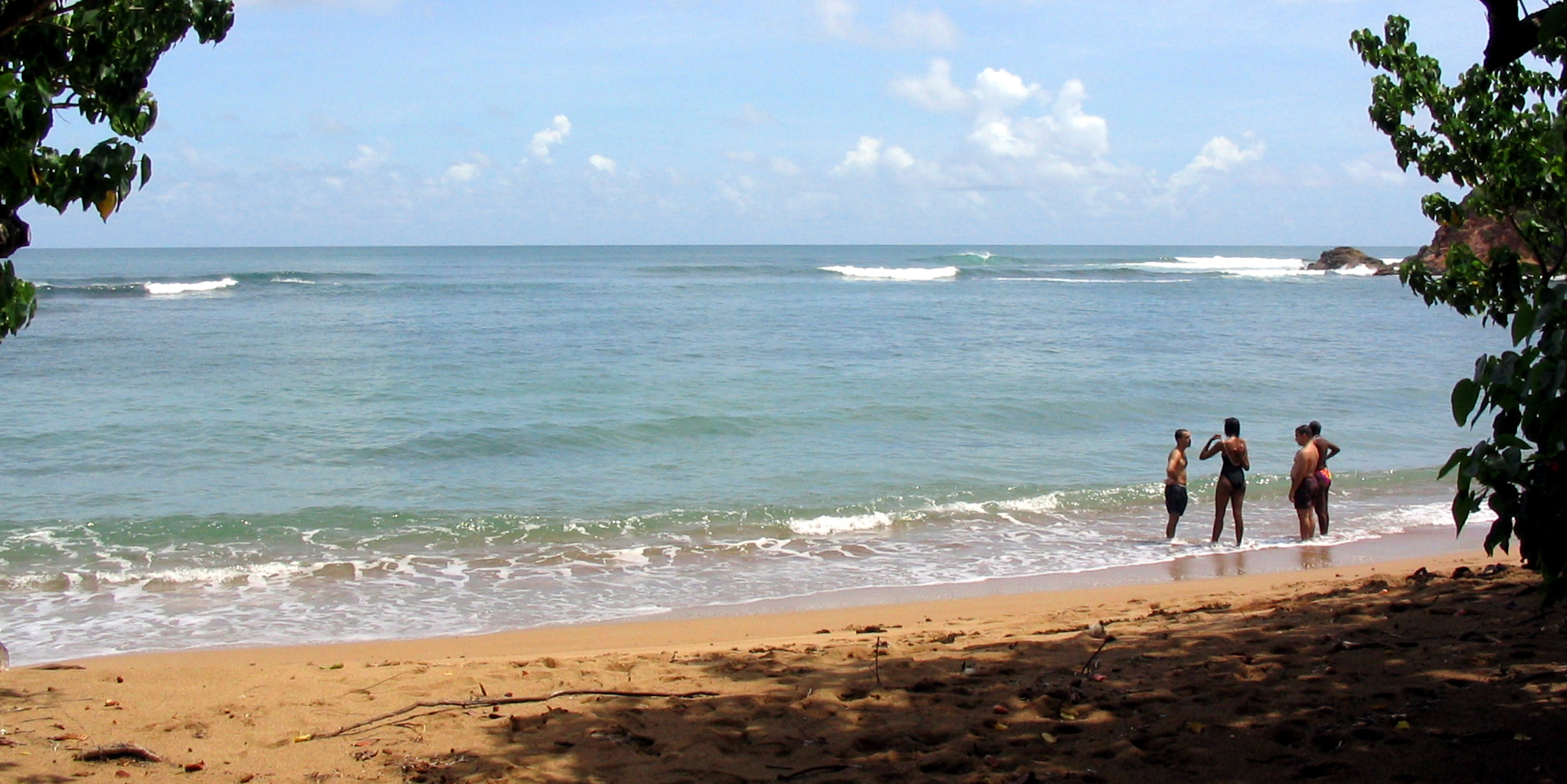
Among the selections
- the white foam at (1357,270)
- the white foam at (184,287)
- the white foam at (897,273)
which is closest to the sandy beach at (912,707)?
the white foam at (184,287)

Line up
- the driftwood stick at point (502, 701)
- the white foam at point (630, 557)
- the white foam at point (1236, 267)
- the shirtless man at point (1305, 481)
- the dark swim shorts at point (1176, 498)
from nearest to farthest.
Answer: the driftwood stick at point (502, 701), the white foam at point (630, 557), the shirtless man at point (1305, 481), the dark swim shorts at point (1176, 498), the white foam at point (1236, 267)

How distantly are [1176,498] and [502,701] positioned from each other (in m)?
7.80

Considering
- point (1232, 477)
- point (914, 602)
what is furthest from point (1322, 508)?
point (914, 602)

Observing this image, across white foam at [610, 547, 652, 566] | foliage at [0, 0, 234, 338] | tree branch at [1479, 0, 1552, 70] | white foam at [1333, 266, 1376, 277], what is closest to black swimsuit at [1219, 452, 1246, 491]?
white foam at [610, 547, 652, 566]

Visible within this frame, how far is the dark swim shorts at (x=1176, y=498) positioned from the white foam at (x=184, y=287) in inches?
1748

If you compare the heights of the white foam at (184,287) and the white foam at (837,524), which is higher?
the white foam at (184,287)

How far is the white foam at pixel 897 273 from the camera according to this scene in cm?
6462

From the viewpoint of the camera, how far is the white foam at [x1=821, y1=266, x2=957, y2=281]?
6462 cm

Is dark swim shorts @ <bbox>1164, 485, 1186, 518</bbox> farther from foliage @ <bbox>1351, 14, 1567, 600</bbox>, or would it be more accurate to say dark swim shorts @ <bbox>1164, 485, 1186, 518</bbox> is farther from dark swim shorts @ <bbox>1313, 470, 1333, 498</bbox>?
foliage @ <bbox>1351, 14, 1567, 600</bbox>

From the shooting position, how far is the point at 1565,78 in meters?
6.47

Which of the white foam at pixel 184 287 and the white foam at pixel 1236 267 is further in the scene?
the white foam at pixel 1236 267

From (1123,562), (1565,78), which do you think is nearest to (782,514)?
(1123,562)

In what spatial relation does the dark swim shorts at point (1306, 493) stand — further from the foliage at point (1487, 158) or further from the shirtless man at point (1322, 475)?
the foliage at point (1487, 158)

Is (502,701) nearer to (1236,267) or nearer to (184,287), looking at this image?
(184,287)
